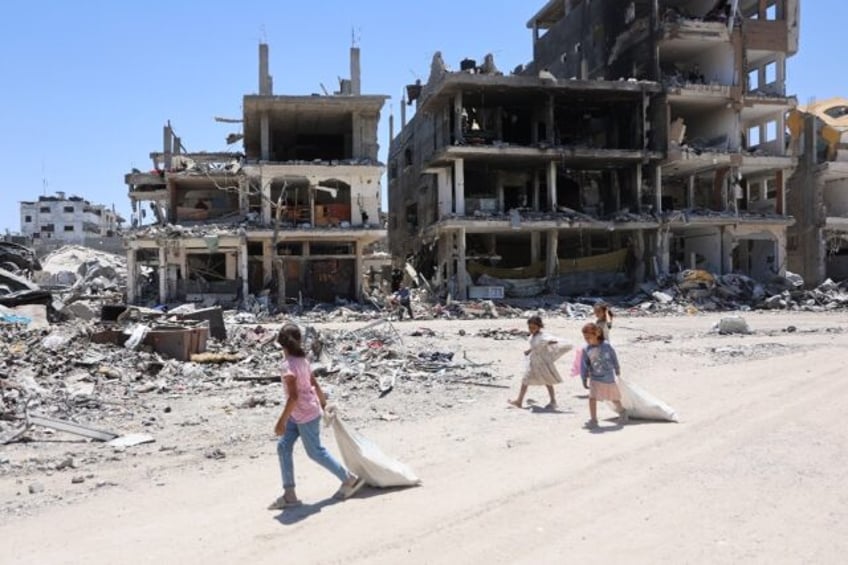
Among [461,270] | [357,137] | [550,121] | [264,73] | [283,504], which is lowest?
[283,504]

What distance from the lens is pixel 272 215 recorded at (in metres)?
36.4

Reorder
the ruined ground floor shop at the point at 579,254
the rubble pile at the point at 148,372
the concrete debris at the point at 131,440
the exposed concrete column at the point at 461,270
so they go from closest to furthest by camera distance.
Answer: the concrete debris at the point at 131,440 → the rubble pile at the point at 148,372 → the exposed concrete column at the point at 461,270 → the ruined ground floor shop at the point at 579,254

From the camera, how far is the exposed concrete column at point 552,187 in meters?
36.6

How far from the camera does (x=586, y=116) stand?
42.9 meters

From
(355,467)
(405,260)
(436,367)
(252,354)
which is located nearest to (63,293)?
(405,260)

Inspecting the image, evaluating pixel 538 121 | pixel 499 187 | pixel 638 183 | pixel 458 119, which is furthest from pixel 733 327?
pixel 538 121

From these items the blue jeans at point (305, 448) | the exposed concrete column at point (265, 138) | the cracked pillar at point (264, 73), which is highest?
the cracked pillar at point (264, 73)

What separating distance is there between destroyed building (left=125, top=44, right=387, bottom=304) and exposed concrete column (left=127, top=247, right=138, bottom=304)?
46mm

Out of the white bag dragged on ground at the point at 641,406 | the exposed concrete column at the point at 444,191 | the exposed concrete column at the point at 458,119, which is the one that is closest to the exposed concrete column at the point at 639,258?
the exposed concrete column at the point at 444,191

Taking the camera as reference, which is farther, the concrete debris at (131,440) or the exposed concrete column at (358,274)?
the exposed concrete column at (358,274)

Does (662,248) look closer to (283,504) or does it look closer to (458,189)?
(458,189)

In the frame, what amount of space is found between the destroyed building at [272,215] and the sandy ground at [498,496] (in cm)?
2486

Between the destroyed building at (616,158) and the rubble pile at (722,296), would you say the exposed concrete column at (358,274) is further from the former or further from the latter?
the rubble pile at (722,296)

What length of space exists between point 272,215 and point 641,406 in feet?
98.8
